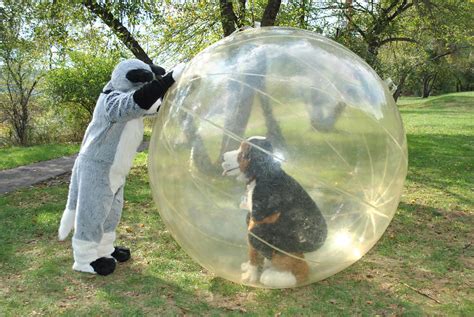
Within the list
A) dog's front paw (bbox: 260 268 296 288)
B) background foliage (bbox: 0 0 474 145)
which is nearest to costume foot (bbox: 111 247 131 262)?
dog's front paw (bbox: 260 268 296 288)

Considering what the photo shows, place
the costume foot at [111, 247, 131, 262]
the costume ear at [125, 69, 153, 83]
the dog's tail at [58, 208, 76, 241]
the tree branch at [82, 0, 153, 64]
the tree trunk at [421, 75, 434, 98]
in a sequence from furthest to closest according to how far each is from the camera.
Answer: the tree trunk at [421, 75, 434, 98], the tree branch at [82, 0, 153, 64], the costume foot at [111, 247, 131, 262], the dog's tail at [58, 208, 76, 241], the costume ear at [125, 69, 153, 83]

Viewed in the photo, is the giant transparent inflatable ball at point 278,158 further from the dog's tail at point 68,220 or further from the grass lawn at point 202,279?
the dog's tail at point 68,220

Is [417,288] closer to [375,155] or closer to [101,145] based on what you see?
[375,155]

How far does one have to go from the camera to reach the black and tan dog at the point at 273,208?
2.93 m

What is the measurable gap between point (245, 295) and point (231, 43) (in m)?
1.95

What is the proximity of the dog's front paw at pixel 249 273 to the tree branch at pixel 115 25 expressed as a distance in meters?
4.90

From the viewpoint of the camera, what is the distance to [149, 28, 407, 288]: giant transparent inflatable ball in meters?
2.91

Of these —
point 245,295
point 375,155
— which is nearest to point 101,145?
point 245,295

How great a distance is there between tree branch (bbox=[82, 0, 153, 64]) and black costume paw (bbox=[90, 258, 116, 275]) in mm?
3942

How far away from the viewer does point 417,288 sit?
413cm

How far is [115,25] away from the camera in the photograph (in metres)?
7.43

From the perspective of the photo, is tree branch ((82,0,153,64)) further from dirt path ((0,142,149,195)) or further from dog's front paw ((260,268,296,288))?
dog's front paw ((260,268,296,288))

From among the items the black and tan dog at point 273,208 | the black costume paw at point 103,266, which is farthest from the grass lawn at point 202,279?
A: the black and tan dog at point 273,208

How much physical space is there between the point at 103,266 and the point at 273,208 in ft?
6.58
